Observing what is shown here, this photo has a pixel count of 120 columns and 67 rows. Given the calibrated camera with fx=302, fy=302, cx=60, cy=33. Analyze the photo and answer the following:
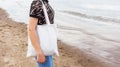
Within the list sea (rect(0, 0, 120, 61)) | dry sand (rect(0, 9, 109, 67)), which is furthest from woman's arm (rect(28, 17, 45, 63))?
sea (rect(0, 0, 120, 61))

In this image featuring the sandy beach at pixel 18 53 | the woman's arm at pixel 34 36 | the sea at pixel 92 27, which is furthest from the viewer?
the sea at pixel 92 27

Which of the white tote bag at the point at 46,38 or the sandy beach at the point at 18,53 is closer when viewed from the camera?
the white tote bag at the point at 46,38

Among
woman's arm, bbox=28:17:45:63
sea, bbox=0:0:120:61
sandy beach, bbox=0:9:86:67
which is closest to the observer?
woman's arm, bbox=28:17:45:63

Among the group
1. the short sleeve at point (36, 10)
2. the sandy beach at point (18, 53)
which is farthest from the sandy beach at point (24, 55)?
the short sleeve at point (36, 10)

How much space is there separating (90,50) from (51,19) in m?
5.07

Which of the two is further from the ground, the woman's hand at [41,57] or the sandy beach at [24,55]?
the woman's hand at [41,57]

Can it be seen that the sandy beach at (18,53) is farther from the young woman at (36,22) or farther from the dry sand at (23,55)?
the young woman at (36,22)

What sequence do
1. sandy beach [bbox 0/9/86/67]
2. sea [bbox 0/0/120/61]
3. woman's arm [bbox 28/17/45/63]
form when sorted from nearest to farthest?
woman's arm [bbox 28/17/45/63], sandy beach [bbox 0/9/86/67], sea [bbox 0/0/120/61]

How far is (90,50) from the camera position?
804cm

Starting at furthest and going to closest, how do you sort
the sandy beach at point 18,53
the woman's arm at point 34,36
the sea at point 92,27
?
the sea at point 92,27
the sandy beach at point 18,53
the woman's arm at point 34,36

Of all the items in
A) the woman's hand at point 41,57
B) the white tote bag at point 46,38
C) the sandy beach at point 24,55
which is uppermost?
the white tote bag at point 46,38

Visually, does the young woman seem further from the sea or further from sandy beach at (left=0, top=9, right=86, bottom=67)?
the sea

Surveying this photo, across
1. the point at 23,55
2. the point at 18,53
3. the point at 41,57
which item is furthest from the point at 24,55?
the point at 41,57

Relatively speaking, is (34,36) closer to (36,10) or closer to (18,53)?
(36,10)
